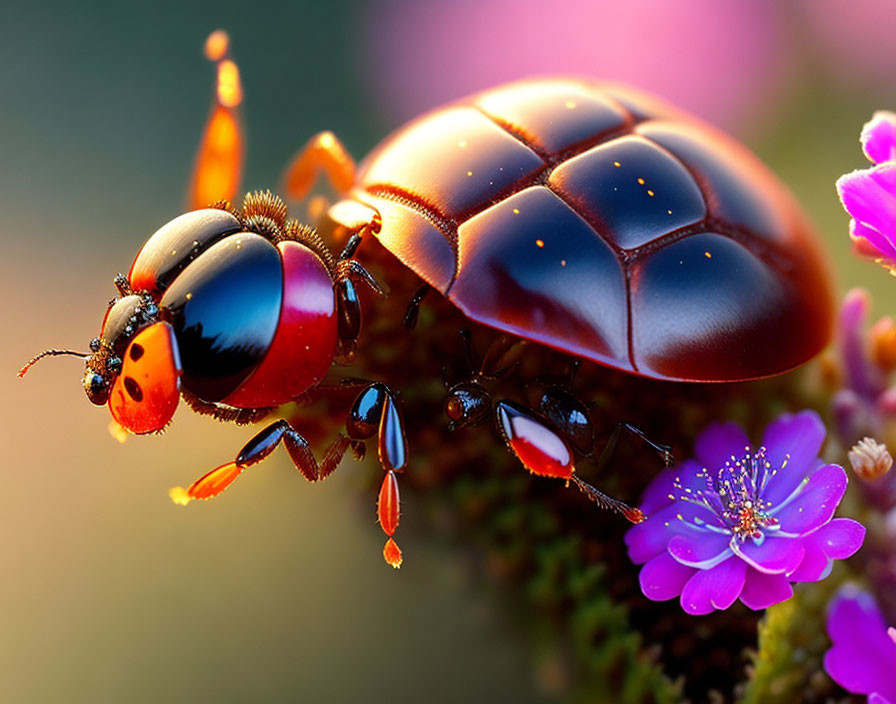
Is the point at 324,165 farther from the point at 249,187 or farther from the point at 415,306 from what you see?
the point at 249,187

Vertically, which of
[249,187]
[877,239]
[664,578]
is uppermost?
[877,239]

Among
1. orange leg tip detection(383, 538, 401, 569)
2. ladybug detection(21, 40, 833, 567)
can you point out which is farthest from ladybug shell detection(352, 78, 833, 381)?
orange leg tip detection(383, 538, 401, 569)

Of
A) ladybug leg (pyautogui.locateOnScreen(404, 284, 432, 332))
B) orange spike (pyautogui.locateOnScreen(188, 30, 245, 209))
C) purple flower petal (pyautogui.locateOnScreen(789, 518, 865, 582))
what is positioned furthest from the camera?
orange spike (pyautogui.locateOnScreen(188, 30, 245, 209))

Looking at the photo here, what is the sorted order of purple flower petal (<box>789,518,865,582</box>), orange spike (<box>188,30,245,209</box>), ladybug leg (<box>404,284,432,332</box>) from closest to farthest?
purple flower petal (<box>789,518,865,582</box>), ladybug leg (<box>404,284,432,332</box>), orange spike (<box>188,30,245,209</box>)

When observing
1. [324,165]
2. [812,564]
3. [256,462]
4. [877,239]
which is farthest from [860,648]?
[324,165]

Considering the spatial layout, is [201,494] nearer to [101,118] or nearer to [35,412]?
[35,412]

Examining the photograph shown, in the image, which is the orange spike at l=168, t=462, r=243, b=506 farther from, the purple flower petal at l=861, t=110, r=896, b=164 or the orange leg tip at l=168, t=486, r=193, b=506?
the purple flower petal at l=861, t=110, r=896, b=164
